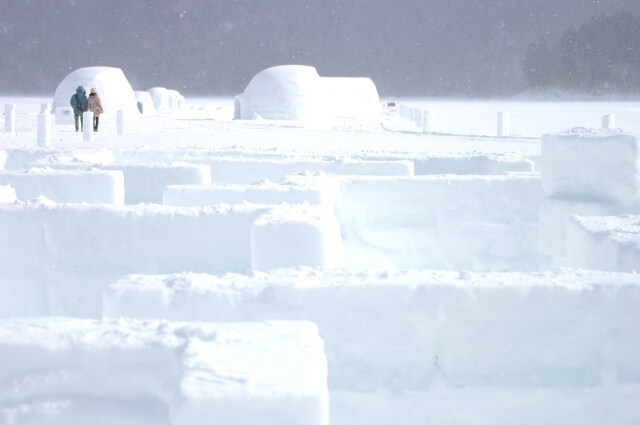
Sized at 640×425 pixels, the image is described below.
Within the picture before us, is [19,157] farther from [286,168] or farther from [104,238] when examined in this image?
[104,238]

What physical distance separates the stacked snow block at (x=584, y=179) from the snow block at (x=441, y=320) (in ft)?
9.25

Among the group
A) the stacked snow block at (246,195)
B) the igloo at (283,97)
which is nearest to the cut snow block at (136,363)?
the stacked snow block at (246,195)

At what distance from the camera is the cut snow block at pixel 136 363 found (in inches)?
76.5

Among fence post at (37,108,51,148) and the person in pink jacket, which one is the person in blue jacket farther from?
fence post at (37,108,51,148)

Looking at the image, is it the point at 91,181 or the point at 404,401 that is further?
the point at 91,181

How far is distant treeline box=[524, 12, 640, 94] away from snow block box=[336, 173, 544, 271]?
8162 centimetres

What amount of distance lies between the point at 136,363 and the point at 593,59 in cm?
8981

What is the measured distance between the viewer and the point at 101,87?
30.7 m

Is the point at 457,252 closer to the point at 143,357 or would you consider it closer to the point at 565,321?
the point at 565,321

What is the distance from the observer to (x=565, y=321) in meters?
2.98

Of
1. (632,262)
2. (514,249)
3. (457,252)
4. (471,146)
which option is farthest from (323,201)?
(471,146)

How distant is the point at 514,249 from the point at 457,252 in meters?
0.51

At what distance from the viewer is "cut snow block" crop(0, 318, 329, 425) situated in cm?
194

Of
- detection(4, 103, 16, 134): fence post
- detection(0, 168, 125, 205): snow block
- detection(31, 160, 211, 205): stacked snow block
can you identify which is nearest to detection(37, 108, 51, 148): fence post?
detection(4, 103, 16, 134): fence post
